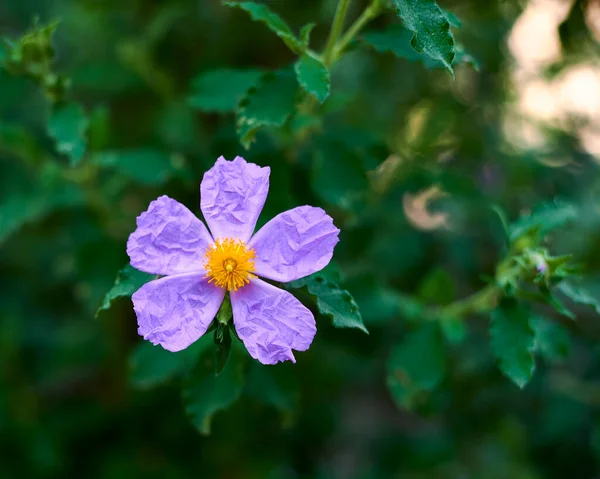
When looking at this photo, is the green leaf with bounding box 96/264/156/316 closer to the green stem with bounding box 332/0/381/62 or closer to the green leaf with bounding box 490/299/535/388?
the green stem with bounding box 332/0/381/62

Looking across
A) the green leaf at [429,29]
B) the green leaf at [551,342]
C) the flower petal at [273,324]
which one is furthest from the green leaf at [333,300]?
the green leaf at [551,342]

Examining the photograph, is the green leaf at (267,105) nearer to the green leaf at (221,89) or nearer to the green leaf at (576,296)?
the green leaf at (221,89)

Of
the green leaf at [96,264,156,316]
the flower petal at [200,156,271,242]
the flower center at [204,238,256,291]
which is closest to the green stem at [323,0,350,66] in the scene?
the flower petal at [200,156,271,242]

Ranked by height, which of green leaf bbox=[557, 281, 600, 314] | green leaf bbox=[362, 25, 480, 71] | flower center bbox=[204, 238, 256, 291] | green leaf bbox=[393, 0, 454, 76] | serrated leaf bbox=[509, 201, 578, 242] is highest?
green leaf bbox=[393, 0, 454, 76]

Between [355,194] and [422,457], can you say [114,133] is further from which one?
[422,457]

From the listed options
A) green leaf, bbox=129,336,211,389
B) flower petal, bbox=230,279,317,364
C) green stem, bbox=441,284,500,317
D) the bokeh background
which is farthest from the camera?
the bokeh background

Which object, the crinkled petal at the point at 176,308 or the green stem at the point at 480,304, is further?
the green stem at the point at 480,304

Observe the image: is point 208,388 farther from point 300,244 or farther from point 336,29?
point 336,29
